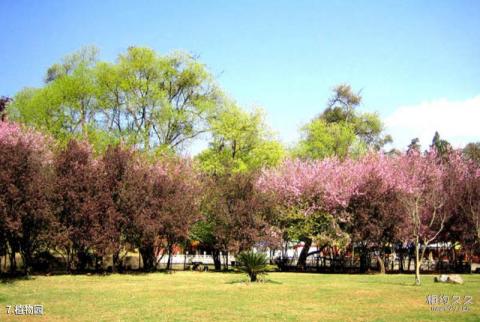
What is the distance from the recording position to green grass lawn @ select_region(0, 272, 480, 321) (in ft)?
43.4

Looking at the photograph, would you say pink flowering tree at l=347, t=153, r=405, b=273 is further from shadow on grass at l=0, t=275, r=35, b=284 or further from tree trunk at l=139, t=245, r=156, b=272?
shadow on grass at l=0, t=275, r=35, b=284

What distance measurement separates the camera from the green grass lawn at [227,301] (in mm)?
13219

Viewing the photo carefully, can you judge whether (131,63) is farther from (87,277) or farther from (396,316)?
(396,316)

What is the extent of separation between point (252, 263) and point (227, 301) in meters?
6.30

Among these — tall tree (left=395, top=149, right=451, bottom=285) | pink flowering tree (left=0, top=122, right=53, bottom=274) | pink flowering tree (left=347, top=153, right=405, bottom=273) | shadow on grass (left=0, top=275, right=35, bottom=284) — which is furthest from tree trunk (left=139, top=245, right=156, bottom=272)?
tall tree (left=395, top=149, right=451, bottom=285)

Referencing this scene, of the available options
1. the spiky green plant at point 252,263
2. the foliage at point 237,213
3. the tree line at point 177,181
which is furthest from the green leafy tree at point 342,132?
the spiky green plant at point 252,263

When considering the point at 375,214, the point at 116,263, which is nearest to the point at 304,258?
the point at 375,214

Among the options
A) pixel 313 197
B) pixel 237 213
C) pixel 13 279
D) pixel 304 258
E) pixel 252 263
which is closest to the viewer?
pixel 252 263

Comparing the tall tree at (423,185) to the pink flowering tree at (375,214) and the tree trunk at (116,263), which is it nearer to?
the pink flowering tree at (375,214)

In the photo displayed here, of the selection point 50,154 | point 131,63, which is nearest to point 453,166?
point 131,63

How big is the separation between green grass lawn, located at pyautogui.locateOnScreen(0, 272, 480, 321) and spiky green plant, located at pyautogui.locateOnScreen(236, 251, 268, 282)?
0.68 metres

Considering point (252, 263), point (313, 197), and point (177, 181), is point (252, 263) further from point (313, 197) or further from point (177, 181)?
point (313, 197)

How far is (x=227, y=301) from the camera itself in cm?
1631

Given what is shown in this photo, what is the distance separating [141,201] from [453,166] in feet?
79.3
